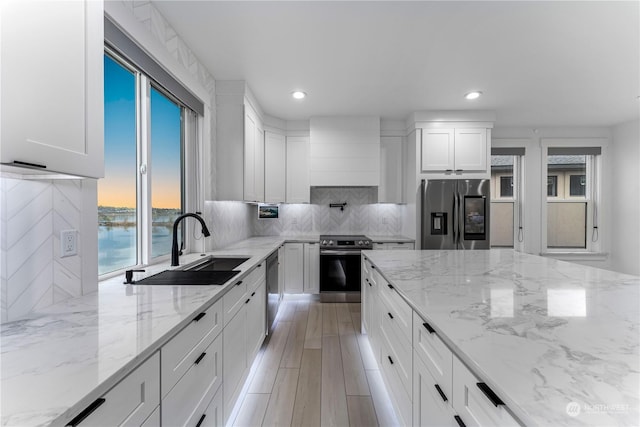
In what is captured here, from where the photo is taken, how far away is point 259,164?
359 centimetres

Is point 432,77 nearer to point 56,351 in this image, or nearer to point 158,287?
point 158,287

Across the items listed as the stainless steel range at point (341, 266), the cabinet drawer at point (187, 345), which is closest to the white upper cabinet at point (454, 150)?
the stainless steel range at point (341, 266)

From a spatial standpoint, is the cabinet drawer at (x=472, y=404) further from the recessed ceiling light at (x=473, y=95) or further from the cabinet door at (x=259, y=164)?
the recessed ceiling light at (x=473, y=95)

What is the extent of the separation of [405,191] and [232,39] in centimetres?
300

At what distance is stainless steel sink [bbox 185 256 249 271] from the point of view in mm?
2150

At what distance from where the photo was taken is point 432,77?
275 centimetres

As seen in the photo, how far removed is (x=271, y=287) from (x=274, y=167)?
1863 millimetres

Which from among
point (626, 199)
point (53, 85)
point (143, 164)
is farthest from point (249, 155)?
point (626, 199)

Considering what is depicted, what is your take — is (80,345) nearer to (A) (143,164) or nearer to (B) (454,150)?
(A) (143,164)

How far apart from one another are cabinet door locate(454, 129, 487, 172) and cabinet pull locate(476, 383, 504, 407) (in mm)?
3594

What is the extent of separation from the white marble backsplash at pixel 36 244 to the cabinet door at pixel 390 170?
3.54 m

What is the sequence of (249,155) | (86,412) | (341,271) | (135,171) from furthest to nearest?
(341,271) → (249,155) → (135,171) → (86,412)

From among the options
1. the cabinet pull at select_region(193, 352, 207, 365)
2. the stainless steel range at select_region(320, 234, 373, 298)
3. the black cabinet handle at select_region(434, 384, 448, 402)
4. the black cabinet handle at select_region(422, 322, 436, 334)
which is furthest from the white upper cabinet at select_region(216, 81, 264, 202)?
the black cabinet handle at select_region(434, 384, 448, 402)

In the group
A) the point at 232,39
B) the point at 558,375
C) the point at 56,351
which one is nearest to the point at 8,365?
the point at 56,351
